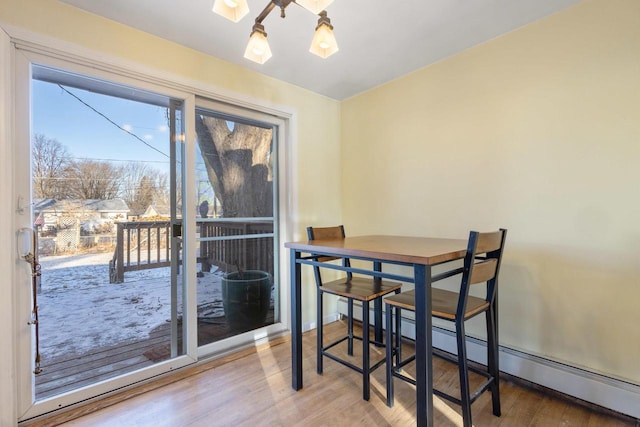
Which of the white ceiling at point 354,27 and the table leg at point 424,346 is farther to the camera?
the white ceiling at point 354,27

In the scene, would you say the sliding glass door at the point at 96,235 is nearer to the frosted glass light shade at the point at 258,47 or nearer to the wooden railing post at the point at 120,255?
the wooden railing post at the point at 120,255

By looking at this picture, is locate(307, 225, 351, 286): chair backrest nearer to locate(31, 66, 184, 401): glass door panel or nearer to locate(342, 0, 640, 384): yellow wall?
locate(342, 0, 640, 384): yellow wall

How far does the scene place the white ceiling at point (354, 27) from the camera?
1.72 m

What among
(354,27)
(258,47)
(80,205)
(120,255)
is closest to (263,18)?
(258,47)

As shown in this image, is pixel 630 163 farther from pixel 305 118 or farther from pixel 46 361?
pixel 46 361

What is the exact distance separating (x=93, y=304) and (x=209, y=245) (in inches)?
31.7

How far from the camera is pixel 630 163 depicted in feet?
5.07

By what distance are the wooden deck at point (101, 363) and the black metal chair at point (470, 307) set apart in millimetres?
1613

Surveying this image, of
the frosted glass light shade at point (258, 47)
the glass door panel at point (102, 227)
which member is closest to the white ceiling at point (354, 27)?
the frosted glass light shade at point (258, 47)

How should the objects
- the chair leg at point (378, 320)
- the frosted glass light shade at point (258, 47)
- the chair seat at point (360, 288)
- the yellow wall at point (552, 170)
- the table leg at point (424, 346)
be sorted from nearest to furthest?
the table leg at point (424, 346) < the frosted glass light shade at point (258, 47) < the yellow wall at point (552, 170) < the chair seat at point (360, 288) < the chair leg at point (378, 320)

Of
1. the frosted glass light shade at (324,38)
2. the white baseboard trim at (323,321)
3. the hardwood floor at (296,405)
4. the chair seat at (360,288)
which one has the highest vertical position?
the frosted glass light shade at (324,38)

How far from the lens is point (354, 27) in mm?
1929

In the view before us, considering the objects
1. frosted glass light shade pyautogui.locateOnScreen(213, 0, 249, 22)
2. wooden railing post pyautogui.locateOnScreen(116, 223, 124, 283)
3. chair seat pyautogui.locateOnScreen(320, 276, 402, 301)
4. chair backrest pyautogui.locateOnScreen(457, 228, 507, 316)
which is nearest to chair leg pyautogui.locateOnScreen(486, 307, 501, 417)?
chair backrest pyautogui.locateOnScreen(457, 228, 507, 316)

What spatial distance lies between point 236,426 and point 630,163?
2542 mm
